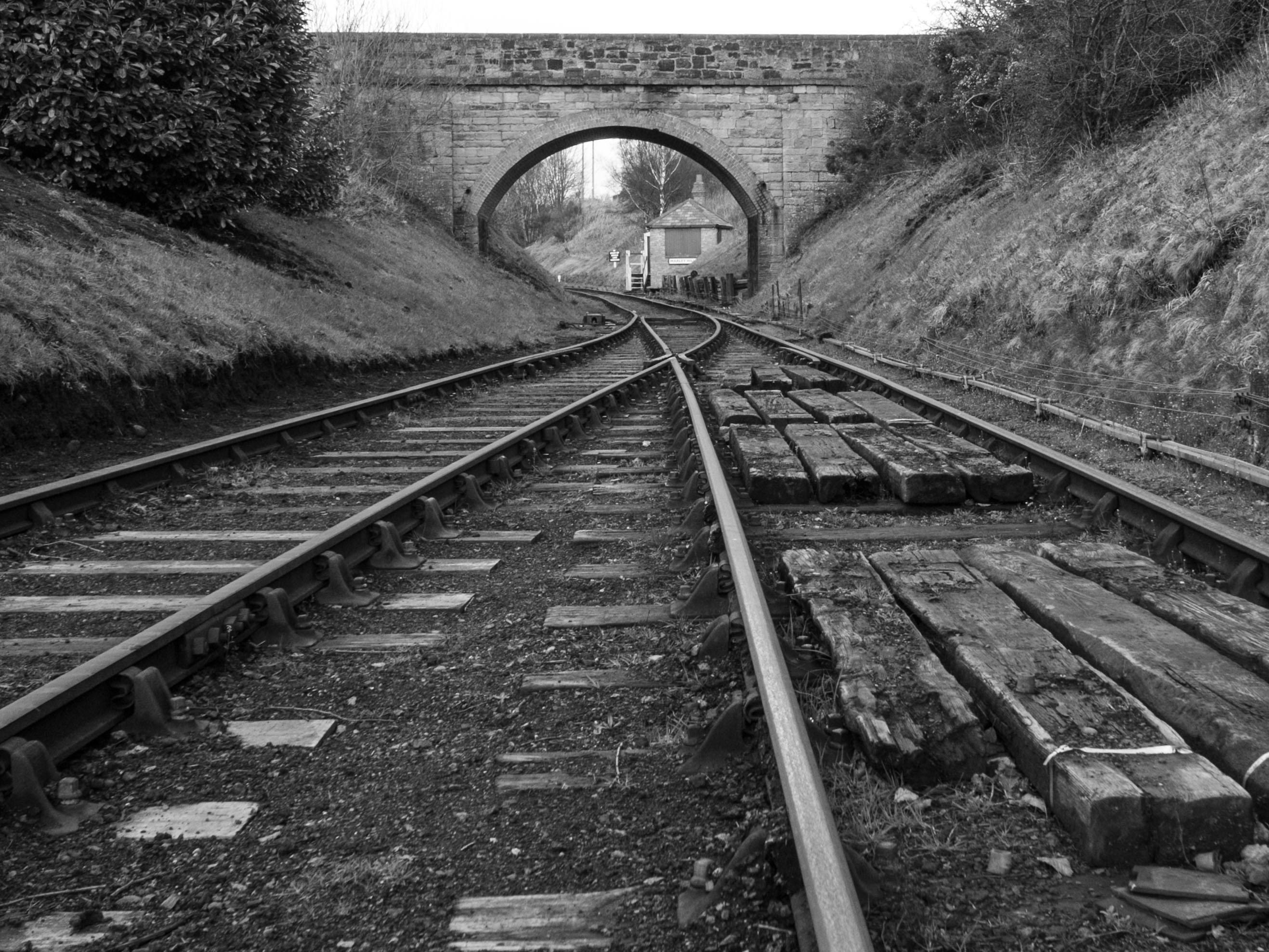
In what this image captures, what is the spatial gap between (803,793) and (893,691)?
2.36 ft

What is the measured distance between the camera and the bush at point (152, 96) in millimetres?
11805

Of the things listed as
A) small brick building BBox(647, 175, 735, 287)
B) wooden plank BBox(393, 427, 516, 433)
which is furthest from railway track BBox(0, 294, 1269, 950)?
small brick building BBox(647, 175, 735, 287)

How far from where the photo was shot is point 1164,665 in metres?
2.70

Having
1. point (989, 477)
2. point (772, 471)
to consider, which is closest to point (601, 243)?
point (772, 471)

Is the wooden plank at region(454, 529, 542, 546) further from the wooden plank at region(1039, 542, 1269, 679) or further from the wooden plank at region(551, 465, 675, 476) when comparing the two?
the wooden plank at region(1039, 542, 1269, 679)

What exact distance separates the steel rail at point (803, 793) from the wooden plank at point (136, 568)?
221 centimetres

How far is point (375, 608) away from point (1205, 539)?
331 centimetres

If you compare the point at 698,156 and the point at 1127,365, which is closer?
the point at 1127,365

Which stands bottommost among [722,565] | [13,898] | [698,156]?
[13,898]

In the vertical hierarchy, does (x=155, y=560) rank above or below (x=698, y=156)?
below

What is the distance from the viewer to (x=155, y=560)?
15.1ft

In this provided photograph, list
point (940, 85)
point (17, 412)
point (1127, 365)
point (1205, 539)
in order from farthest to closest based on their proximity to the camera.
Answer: point (940, 85) → point (1127, 365) → point (17, 412) → point (1205, 539)

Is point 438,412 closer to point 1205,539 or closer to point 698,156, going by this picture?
point 1205,539

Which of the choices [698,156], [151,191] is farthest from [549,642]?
[698,156]
